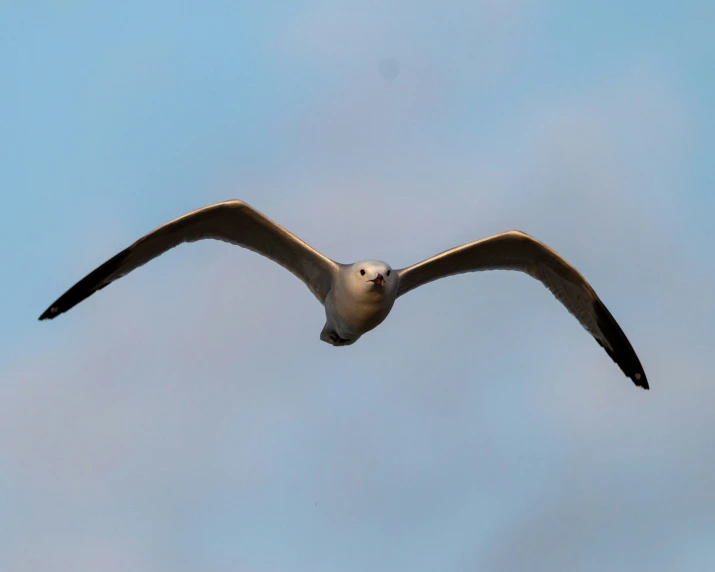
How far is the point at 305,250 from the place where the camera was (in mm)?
16547

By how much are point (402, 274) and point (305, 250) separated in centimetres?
145

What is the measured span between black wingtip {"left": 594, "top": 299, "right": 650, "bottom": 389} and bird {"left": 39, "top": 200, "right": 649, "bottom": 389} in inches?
2.7

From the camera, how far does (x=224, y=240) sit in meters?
16.9

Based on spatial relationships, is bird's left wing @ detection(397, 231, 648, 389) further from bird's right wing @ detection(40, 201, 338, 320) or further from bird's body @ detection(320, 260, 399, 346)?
bird's right wing @ detection(40, 201, 338, 320)

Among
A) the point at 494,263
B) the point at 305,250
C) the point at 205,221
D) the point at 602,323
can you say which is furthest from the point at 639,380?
the point at 205,221

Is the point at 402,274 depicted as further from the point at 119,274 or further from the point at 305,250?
the point at 119,274

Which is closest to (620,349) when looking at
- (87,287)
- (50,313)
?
(87,287)

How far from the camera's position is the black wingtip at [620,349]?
60.5ft

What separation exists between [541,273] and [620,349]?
2109 millimetres

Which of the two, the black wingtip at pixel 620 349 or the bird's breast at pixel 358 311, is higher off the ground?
the black wingtip at pixel 620 349

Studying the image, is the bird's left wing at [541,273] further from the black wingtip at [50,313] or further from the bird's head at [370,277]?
the black wingtip at [50,313]

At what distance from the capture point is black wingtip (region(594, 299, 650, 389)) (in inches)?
726

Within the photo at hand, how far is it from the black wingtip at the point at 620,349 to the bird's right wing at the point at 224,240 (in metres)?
4.71

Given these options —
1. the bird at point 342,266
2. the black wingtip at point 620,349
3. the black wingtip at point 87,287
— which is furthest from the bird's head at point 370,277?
the black wingtip at point 620,349
